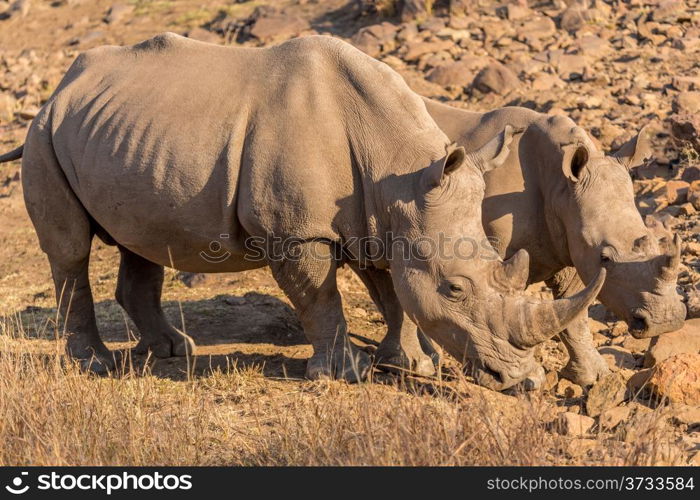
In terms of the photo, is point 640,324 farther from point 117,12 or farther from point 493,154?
point 117,12

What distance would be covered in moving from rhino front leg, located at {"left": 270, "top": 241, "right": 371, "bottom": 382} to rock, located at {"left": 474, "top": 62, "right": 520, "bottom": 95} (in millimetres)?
7480

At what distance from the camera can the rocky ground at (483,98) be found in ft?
22.6

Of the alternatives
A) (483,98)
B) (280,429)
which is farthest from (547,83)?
(280,429)

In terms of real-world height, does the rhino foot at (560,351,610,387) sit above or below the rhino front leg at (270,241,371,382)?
below

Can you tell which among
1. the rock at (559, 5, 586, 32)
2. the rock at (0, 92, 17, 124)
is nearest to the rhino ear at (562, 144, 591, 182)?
the rock at (559, 5, 586, 32)

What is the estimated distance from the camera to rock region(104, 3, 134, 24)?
65.7 feet

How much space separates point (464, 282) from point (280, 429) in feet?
4.63

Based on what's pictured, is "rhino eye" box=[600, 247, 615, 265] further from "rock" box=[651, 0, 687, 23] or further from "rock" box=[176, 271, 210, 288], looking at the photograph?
"rock" box=[651, 0, 687, 23]

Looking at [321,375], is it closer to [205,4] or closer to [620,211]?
[620,211]

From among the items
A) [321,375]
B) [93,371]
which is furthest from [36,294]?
[321,375]

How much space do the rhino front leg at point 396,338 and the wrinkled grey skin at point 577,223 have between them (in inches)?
35.1
